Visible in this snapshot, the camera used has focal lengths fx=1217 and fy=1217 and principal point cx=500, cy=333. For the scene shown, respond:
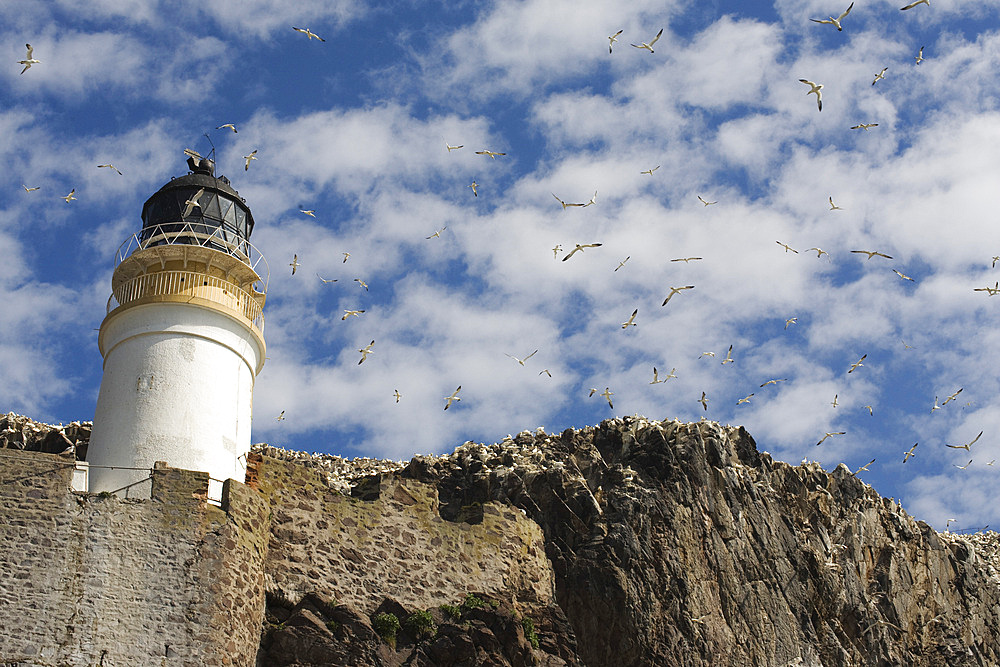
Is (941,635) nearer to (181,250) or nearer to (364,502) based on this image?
(364,502)

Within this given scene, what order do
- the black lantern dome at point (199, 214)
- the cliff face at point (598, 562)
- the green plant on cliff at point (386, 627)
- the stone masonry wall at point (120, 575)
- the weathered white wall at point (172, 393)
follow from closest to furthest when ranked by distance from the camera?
the stone masonry wall at point (120, 575)
the green plant on cliff at point (386, 627)
the cliff face at point (598, 562)
the weathered white wall at point (172, 393)
the black lantern dome at point (199, 214)

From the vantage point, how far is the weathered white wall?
2569 centimetres

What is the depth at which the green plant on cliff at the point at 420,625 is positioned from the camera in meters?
25.3

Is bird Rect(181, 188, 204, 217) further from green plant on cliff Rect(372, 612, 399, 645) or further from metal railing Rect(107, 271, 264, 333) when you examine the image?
green plant on cliff Rect(372, 612, 399, 645)

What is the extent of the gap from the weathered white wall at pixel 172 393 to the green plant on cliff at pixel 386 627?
454cm

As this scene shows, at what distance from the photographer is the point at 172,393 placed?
86.9 ft

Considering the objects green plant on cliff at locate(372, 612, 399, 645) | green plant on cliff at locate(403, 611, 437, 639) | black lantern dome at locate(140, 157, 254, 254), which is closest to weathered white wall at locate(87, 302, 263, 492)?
black lantern dome at locate(140, 157, 254, 254)

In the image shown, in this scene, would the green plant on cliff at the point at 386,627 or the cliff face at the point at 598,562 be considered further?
the cliff face at the point at 598,562

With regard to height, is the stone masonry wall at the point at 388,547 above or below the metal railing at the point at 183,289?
below

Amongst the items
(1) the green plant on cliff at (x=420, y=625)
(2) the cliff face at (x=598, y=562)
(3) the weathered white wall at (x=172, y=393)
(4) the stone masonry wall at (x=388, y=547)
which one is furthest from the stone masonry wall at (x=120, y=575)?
(1) the green plant on cliff at (x=420, y=625)

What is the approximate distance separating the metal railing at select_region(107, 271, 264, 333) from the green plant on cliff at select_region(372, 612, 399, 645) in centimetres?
804

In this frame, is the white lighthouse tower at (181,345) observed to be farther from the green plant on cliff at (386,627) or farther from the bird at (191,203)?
the green plant on cliff at (386,627)

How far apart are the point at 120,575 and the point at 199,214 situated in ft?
35.4

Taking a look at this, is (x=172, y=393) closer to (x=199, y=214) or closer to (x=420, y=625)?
(x=199, y=214)
